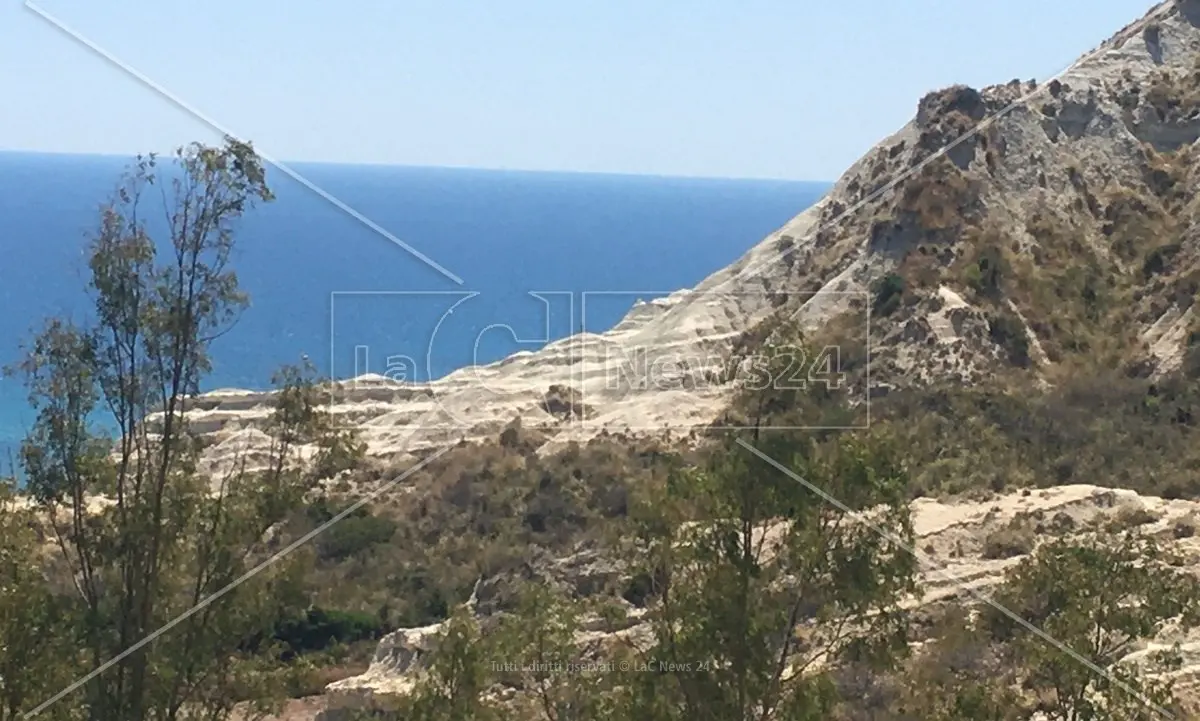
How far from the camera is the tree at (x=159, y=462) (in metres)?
11.4

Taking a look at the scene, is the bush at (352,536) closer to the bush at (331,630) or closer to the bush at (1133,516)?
the bush at (331,630)

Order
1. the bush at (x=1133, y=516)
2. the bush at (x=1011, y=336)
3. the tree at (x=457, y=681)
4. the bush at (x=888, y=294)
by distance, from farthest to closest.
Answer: the bush at (x=888, y=294) < the bush at (x=1011, y=336) < the bush at (x=1133, y=516) < the tree at (x=457, y=681)

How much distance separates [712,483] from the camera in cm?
1192

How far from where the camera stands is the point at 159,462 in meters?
12.4

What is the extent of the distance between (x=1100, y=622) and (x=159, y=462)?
8062 mm

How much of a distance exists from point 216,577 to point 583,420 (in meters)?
26.7

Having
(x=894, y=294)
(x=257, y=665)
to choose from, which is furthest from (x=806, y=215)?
(x=257, y=665)

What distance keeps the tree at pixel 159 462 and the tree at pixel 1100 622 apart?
Answer: 656 centimetres

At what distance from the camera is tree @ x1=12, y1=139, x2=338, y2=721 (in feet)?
37.4

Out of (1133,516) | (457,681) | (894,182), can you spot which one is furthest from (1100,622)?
(894,182)

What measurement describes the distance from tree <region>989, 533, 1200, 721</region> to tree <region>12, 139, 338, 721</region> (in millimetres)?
6562

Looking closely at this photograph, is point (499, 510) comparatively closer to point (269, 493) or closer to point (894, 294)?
point (894, 294)

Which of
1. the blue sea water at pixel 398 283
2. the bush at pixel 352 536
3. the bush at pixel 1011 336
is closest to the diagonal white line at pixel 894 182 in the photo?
the blue sea water at pixel 398 283

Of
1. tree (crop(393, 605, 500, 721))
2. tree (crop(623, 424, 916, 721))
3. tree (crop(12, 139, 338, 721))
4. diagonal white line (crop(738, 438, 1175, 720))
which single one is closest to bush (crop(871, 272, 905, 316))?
diagonal white line (crop(738, 438, 1175, 720))
